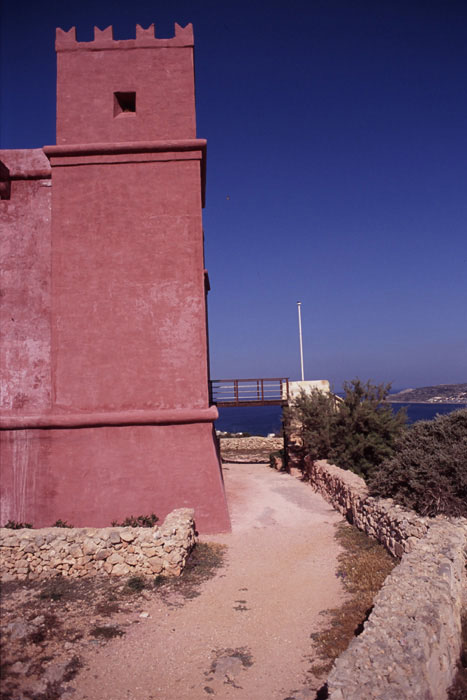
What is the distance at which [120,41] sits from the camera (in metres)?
11.9

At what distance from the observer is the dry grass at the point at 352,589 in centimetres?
535

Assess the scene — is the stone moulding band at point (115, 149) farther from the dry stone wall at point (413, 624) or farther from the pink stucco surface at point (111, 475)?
the dry stone wall at point (413, 624)

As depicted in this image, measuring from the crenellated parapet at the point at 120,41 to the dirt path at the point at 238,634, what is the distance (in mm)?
12595

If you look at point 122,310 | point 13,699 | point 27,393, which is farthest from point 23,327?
point 13,699

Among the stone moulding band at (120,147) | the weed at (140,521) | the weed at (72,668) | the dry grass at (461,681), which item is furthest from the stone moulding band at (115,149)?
the dry grass at (461,681)

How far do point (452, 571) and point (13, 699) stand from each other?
205 inches

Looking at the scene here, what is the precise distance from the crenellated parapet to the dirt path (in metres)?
12.6

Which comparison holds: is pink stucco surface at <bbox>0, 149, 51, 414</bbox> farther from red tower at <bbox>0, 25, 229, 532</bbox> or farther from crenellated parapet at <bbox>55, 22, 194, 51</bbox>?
crenellated parapet at <bbox>55, 22, 194, 51</bbox>

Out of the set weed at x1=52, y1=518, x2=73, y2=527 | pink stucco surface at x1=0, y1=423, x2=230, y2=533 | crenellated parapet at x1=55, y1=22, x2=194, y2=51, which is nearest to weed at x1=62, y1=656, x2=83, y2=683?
weed at x1=52, y1=518, x2=73, y2=527

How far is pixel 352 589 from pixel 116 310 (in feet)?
25.4

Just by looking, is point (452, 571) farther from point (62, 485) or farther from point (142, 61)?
point (142, 61)

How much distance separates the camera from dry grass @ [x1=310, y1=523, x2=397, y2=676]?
17.6 ft

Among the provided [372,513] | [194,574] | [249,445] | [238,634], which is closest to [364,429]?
[372,513]

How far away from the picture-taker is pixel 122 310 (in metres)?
11.0
